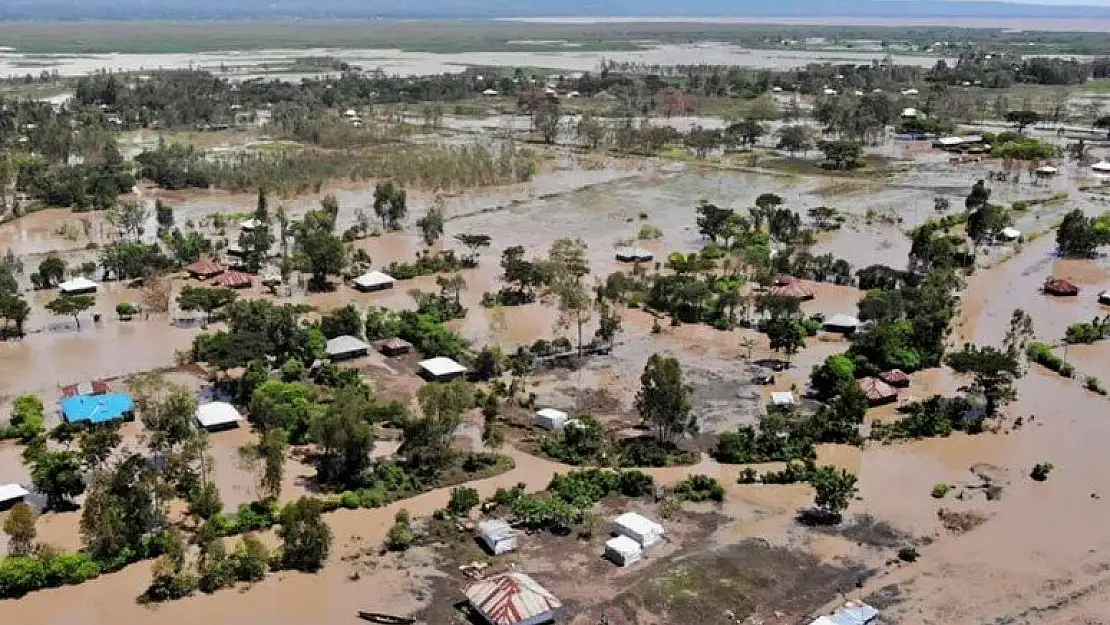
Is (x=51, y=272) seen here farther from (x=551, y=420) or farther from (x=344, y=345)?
(x=551, y=420)

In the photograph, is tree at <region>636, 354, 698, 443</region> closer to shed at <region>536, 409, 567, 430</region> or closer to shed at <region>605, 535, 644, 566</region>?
shed at <region>536, 409, 567, 430</region>

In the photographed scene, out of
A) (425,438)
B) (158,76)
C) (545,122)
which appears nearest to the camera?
(425,438)

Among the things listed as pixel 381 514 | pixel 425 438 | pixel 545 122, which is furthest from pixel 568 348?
pixel 545 122

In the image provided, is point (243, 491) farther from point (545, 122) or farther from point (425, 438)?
point (545, 122)

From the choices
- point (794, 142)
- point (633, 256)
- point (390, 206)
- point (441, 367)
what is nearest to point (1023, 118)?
point (794, 142)

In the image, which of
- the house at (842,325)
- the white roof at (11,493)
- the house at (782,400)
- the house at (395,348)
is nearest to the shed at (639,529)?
the house at (782,400)
